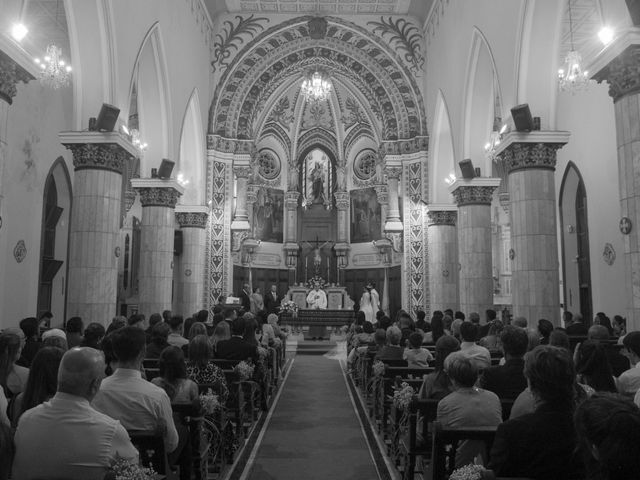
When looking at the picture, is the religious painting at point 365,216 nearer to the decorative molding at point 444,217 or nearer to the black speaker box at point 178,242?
the decorative molding at point 444,217

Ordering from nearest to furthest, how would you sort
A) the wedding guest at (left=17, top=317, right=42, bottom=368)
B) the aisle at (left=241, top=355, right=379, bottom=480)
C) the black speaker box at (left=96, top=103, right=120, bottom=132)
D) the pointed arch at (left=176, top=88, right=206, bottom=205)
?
the aisle at (left=241, top=355, right=379, bottom=480), the wedding guest at (left=17, top=317, right=42, bottom=368), the black speaker box at (left=96, top=103, right=120, bottom=132), the pointed arch at (left=176, top=88, right=206, bottom=205)

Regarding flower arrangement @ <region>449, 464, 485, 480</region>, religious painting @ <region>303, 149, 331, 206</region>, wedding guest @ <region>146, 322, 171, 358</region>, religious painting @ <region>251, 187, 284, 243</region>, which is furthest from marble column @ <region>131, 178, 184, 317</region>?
religious painting @ <region>303, 149, 331, 206</region>

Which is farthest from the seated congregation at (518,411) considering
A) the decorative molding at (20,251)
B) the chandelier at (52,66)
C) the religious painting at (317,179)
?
the religious painting at (317,179)

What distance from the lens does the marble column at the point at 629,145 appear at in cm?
766

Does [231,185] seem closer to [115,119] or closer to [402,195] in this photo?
[402,195]

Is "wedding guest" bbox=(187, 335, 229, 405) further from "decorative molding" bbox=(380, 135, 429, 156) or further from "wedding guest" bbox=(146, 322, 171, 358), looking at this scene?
"decorative molding" bbox=(380, 135, 429, 156)

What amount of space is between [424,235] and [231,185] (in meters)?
6.97

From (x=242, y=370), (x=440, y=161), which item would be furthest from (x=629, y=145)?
(x=440, y=161)

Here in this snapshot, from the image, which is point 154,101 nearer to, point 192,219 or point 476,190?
point 192,219

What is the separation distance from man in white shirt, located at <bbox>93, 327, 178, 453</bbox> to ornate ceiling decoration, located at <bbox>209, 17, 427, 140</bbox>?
696 inches

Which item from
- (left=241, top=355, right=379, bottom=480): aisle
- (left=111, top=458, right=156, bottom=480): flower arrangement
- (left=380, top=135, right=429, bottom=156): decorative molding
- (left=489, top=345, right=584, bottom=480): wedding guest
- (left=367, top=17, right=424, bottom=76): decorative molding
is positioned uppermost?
(left=367, top=17, right=424, bottom=76): decorative molding

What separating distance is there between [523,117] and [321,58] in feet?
41.7

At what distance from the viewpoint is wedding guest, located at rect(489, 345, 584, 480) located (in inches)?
113

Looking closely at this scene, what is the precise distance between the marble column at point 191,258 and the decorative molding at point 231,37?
5.48 meters
